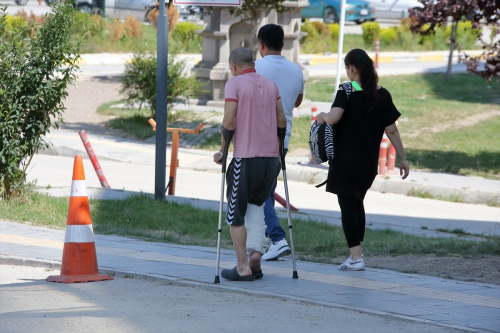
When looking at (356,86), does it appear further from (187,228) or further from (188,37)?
(188,37)

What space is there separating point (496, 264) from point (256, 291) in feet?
7.99

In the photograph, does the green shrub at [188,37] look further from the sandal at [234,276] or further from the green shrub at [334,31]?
the sandal at [234,276]

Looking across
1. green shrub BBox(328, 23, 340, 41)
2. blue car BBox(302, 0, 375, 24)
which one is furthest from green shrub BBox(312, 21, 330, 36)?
blue car BBox(302, 0, 375, 24)

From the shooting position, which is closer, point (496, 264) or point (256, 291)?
point (256, 291)

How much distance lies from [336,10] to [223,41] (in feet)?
71.4

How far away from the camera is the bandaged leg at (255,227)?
5871 mm

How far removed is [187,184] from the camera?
41.0ft

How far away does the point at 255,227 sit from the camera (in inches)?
232

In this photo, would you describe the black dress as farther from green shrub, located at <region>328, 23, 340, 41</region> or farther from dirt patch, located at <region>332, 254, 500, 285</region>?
green shrub, located at <region>328, 23, 340, 41</region>

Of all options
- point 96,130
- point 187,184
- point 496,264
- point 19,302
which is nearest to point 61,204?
point 187,184

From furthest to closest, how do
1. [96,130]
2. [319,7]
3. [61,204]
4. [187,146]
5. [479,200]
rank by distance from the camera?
[319,7] < [96,130] < [187,146] < [479,200] < [61,204]

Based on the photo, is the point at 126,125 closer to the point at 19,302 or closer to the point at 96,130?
the point at 96,130

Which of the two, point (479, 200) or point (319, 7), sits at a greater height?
point (319, 7)

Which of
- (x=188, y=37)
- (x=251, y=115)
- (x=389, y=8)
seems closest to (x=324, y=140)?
(x=251, y=115)
